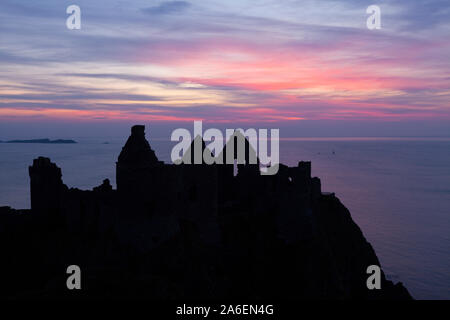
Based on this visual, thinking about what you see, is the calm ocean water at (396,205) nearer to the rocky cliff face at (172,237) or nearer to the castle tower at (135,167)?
the rocky cliff face at (172,237)

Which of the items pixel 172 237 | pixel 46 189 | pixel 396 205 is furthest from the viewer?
pixel 396 205

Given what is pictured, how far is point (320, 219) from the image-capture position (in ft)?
116

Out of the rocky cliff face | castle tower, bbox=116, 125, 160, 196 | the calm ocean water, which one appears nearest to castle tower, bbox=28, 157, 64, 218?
the rocky cliff face

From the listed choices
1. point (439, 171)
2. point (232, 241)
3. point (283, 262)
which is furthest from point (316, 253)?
point (439, 171)

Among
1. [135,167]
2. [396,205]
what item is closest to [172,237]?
[135,167]

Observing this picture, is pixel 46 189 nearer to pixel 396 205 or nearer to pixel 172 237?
pixel 172 237

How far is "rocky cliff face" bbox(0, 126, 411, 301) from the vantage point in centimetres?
1992

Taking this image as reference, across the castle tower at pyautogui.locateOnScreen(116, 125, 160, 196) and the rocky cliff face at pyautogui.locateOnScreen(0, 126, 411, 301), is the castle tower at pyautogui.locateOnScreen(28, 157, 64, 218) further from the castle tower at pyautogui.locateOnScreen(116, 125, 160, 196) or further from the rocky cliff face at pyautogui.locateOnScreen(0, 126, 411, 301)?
the castle tower at pyautogui.locateOnScreen(116, 125, 160, 196)

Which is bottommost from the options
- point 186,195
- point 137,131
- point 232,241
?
point 232,241

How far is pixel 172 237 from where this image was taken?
2092 cm

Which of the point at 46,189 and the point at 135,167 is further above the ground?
the point at 135,167

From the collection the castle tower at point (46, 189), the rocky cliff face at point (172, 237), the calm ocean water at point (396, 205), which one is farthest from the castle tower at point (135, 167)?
the calm ocean water at point (396, 205)
